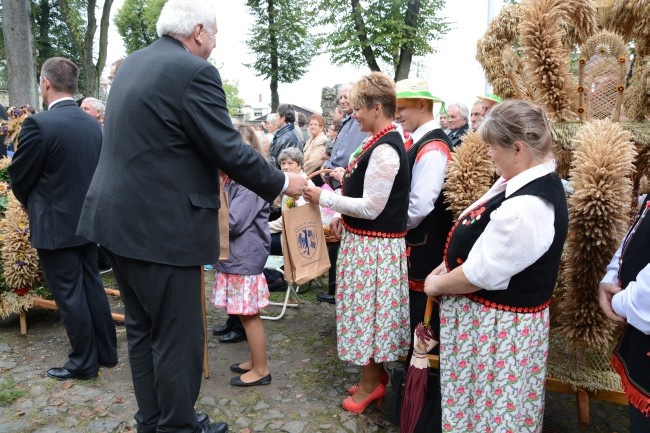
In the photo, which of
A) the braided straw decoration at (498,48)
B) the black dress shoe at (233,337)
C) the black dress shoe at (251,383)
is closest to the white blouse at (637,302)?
the braided straw decoration at (498,48)

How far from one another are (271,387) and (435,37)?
17.6 m

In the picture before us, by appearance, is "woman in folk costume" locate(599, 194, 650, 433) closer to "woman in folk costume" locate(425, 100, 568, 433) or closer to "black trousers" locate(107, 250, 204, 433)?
"woman in folk costume" locate(425, 100, 568, 433)

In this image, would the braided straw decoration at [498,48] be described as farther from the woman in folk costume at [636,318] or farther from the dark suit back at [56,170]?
the dark suit back at [56,170]

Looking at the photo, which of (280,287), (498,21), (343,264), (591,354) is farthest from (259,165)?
(280,287)

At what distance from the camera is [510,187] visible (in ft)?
6.63

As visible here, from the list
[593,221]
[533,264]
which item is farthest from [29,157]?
[593,221]

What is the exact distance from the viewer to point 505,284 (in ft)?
6.66

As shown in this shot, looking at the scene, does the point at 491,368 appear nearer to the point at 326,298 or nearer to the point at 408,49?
the point at 326,298

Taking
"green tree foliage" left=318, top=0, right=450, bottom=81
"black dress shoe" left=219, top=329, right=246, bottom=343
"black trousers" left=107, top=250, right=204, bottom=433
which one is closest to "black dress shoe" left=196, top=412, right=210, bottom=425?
"black trousers" left=107, top=250, right=204, bottom=433

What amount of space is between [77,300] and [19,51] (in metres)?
8.50

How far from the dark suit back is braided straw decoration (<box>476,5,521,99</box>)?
2631mm

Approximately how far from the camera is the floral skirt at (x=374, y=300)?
288cm

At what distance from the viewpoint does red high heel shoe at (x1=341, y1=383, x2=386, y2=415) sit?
3096mm

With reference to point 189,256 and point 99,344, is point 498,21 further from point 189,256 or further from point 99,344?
point 99,344
